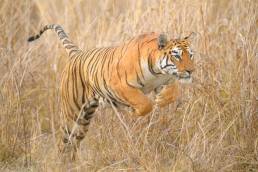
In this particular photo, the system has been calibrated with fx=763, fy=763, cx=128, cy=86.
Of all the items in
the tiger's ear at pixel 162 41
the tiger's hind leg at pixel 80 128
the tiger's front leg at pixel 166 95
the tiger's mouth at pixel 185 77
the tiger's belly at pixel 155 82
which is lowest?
the tiger's hind leg at pixel 80 128

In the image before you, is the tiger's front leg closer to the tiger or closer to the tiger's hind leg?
the tiger

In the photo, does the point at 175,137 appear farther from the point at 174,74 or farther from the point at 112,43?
the point at 112,43

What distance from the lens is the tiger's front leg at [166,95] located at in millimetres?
5441

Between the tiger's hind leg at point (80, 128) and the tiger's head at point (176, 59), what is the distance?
0.84 metres

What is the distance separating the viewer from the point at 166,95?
5.46 metres

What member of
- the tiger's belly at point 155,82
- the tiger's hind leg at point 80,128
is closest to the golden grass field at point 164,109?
the tiger's hind leg at point 80,128

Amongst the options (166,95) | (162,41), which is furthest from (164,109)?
(162,41)

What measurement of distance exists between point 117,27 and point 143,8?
0.32m

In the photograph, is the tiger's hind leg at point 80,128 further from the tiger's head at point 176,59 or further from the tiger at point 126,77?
the tiger's head at point 176,59

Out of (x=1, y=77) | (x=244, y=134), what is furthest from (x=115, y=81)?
(x=1, y=77)

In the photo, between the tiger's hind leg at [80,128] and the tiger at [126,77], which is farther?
the tiger's hind leg at [80,128]

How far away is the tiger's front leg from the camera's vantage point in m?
5.44

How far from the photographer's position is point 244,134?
5.58 metres

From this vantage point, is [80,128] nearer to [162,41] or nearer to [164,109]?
[164,109]
